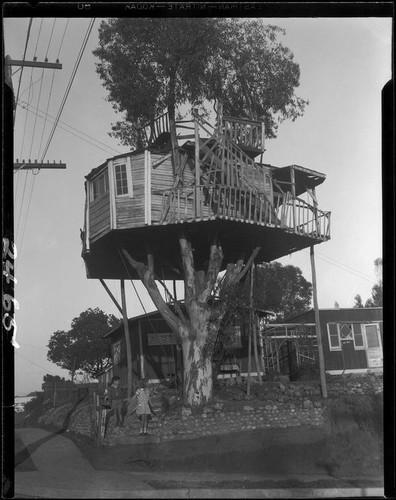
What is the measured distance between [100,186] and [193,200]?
12.9ft

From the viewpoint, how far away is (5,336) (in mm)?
9164

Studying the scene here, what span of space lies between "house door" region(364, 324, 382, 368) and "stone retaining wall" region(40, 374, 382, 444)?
804 cm

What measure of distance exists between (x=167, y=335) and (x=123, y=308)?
699 cm

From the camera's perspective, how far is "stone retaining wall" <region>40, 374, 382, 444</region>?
18547mm

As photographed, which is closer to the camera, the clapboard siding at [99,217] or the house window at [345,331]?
the clapboard siding at [99,217]

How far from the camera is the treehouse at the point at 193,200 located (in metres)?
21.9

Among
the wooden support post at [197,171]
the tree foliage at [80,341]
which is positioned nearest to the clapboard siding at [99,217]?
the wooden support post at [197,171]

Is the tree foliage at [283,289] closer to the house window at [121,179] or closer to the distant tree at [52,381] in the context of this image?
the distant tree at [52,381]

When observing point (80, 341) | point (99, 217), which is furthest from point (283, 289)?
point (99, 217)

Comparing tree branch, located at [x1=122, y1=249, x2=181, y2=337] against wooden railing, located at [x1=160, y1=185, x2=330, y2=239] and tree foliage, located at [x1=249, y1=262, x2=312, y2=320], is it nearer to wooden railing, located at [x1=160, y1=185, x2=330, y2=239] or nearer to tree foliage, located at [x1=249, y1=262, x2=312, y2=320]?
wooden railing, located at [x1=160, y1=185, x2=330, y2=239]

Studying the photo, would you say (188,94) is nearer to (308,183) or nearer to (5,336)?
(308,183)

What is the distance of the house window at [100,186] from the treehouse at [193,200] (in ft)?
0.13

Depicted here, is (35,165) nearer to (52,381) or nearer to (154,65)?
(154,65)

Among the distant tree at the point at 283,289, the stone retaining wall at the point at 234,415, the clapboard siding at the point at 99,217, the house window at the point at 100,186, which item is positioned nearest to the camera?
the stone retaining wall at the point at 234,415
